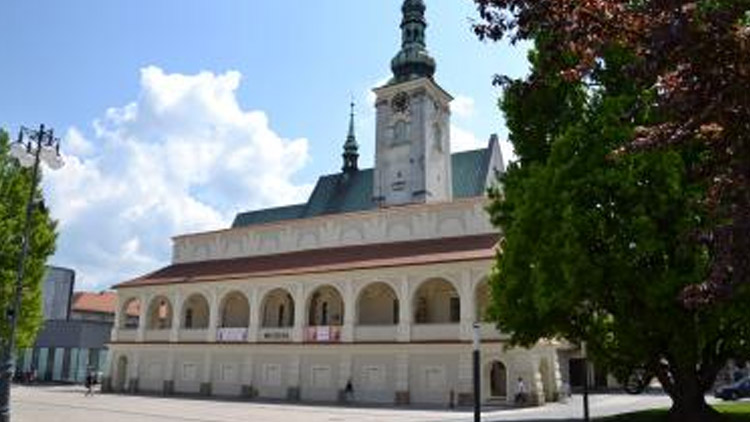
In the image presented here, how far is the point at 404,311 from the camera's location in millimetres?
43719

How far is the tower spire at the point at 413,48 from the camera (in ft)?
235

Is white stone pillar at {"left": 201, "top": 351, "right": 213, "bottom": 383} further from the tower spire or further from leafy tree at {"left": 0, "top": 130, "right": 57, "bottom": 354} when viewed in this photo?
the tower spire

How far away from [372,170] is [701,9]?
69552 mm

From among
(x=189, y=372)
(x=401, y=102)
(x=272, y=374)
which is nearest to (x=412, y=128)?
(x=401, y=102)

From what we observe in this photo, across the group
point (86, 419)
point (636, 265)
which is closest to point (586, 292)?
point (636, 265)

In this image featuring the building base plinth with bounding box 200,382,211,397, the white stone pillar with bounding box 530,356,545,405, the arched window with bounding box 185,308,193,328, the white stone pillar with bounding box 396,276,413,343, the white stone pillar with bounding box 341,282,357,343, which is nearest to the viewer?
the white stone pillar with bounding box 530,356,545,405

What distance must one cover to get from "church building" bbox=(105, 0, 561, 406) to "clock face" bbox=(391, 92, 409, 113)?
608 cm

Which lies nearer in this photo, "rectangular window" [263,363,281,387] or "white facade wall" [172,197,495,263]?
"white facade wall" [172,197,495,263]

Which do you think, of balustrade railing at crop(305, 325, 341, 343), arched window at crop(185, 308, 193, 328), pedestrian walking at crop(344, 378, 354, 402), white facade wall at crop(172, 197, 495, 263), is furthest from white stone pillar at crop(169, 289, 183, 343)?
pedestrian walking at crop(344, 378, 354, 402)

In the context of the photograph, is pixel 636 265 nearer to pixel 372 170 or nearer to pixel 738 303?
pixel 738 303

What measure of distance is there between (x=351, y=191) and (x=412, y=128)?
10964 millimetres

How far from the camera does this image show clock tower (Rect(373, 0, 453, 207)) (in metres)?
69.4

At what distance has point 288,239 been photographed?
182ft

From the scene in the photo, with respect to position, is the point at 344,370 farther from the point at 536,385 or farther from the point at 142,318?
the point at 142,318
